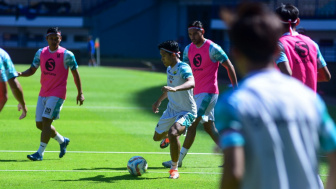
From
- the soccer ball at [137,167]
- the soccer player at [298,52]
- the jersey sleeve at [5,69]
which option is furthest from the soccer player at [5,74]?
the soccer player at [298,52]

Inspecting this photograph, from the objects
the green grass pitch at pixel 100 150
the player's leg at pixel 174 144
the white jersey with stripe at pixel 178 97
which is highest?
the white jersey with stripe at pixel 178 97

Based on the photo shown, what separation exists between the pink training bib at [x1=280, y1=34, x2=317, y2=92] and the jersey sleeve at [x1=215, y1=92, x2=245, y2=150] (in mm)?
3785

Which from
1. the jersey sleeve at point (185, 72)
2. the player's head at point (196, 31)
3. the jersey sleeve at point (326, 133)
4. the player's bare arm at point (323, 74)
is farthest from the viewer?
the player's head at point (196, 31)

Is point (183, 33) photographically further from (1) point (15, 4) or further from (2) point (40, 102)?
(2) point (40, 102)

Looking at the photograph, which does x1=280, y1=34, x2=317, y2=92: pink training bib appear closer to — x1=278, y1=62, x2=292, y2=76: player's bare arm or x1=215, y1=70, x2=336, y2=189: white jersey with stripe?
x1=278, y1=62, x2=292, y2=76: player's bare arm

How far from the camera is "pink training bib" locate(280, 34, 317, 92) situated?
6688mm

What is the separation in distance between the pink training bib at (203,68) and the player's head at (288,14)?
3564mm

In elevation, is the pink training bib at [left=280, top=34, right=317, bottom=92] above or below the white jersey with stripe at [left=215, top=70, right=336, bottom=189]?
below

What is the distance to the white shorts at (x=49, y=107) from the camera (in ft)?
35.4

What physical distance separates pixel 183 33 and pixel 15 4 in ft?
55.7

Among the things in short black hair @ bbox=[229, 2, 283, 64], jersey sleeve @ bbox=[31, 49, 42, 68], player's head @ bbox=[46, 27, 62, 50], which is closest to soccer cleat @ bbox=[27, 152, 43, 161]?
jersey sleeve @ bbox=[31, 49, 42, 68]

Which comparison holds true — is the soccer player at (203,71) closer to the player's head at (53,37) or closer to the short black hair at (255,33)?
the player's head at (53,37)

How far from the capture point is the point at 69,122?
1672 cm

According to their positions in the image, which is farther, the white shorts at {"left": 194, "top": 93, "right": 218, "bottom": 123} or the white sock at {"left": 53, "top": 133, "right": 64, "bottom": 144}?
the white sock at {"left": 53, "top": 133, "right": 64, "bottom": 144}
